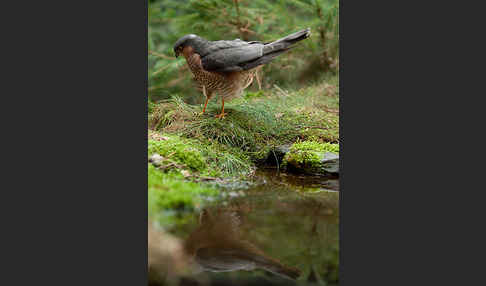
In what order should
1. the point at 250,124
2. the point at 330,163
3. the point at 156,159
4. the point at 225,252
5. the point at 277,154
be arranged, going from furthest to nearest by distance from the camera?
the point at 250,124 < the point at 277,154 < the point at 330,163 < the point at 156,159 < the point at 225,252

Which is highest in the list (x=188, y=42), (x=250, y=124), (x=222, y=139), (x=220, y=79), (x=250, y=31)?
(x=250, y=31)

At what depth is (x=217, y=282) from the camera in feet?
5.94

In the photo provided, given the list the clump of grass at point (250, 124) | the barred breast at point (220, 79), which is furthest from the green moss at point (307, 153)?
the barred breast at point (220, 79)

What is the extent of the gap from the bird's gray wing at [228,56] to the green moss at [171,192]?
137 cm

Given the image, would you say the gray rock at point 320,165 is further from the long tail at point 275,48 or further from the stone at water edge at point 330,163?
the long tail at point 275,48

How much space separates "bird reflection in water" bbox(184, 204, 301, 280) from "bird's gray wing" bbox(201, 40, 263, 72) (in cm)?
173

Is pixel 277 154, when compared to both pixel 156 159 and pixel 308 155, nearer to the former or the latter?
pixel 308 155

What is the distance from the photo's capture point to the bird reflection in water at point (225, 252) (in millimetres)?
1872

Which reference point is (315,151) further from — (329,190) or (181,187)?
(181,187)

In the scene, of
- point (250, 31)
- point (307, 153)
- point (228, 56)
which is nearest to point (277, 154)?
point (307, 153)

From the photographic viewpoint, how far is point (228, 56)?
11.1 feet

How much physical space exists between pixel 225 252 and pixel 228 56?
2.02m

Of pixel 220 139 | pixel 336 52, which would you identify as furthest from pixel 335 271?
pixel 336 52

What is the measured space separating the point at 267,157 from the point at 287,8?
2746mm
